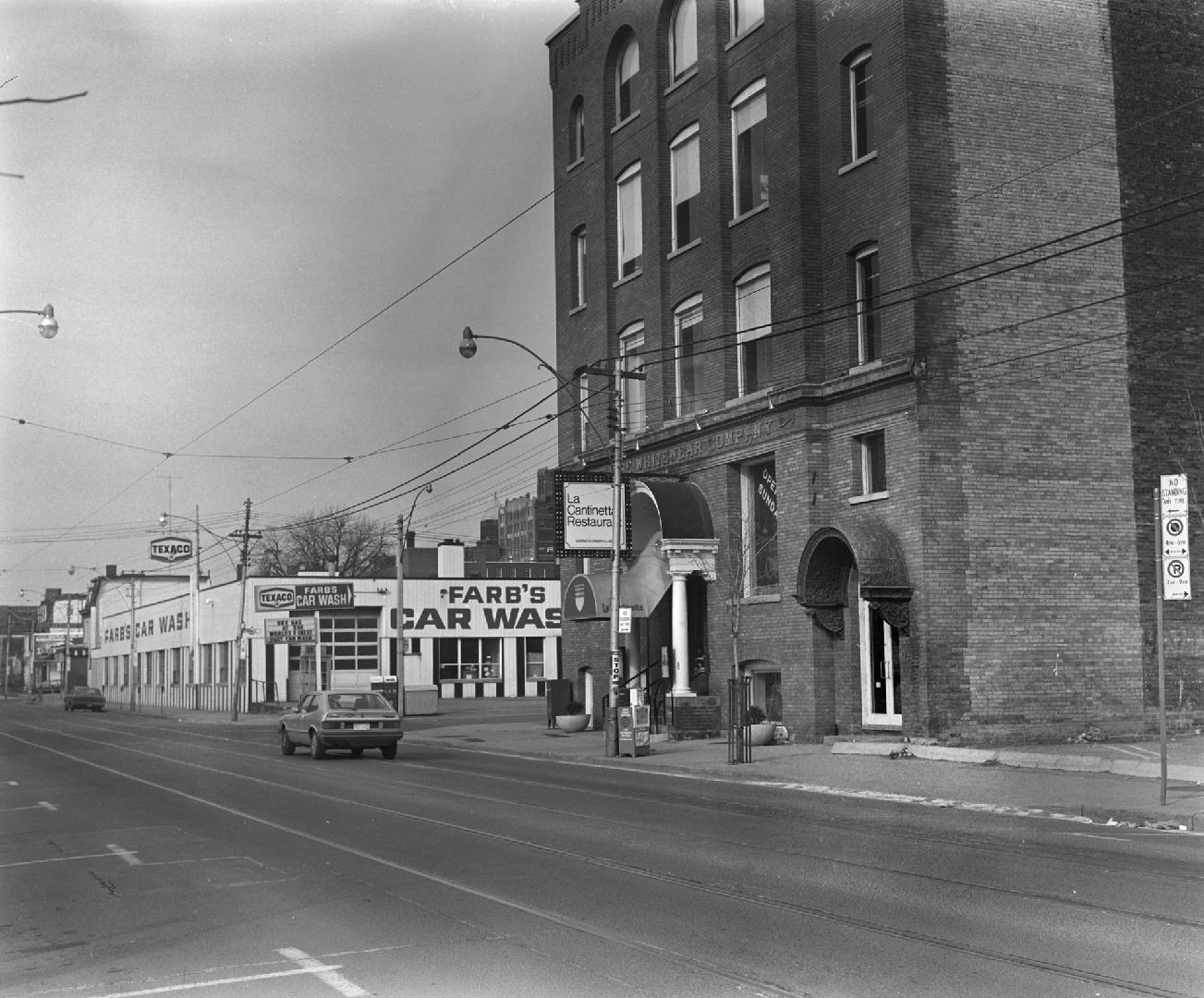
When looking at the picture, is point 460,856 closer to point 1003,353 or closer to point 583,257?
point 1003,353

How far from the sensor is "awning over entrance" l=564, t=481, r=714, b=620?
31188 mm

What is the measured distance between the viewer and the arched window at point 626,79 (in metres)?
35.8

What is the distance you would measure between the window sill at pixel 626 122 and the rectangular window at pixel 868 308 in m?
9.79

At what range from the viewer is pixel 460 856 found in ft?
42.4

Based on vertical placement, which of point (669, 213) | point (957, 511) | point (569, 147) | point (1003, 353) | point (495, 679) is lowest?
point (495, 679)

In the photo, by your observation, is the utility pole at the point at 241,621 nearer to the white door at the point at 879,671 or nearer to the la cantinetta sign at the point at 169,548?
the la cantinetta sign at the point at 169,548

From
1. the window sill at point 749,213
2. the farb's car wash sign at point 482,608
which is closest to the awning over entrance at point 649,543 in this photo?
the window sill at point 749,213

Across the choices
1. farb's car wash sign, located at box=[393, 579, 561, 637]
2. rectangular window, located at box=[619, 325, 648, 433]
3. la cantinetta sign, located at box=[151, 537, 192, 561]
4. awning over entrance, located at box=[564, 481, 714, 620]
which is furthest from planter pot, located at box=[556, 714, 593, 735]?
la cantinetta sign, located at box=[151, 537, 192, 561]

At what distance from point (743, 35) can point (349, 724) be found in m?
17.3

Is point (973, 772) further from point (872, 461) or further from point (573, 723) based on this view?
point (573, 723)

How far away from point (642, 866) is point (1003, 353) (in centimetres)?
1654

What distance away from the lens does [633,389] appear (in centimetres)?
3556

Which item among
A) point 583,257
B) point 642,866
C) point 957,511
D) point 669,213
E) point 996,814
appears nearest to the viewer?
point 642,866

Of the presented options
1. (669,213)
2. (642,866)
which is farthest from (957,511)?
(642,866)
